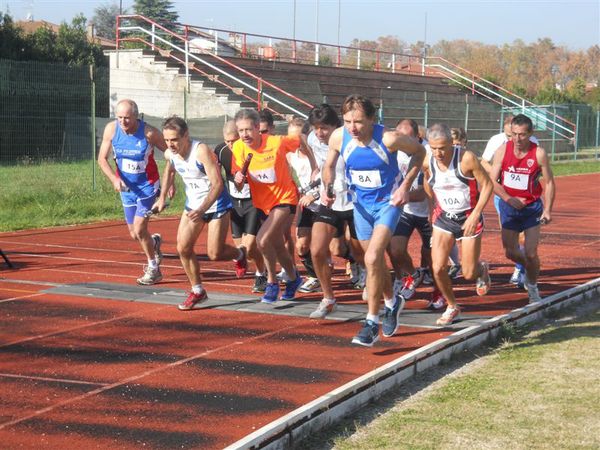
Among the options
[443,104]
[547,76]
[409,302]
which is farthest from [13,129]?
[547,76]

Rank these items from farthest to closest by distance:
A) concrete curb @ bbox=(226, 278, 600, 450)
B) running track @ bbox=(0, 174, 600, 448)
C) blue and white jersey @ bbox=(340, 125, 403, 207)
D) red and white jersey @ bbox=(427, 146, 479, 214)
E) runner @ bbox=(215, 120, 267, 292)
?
runner @ bbox=(215, 120, 267, 292) < red and white jersey @ bbox=(427, 146, 479, 214) < blue and white jersey @ bbox=(340, 125, 403, 207) < running track @ bbox=(0, 174, 600, 448) < concrete curb @ bbox=(226, 278, 600, 450)

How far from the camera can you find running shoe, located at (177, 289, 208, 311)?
32.0ft

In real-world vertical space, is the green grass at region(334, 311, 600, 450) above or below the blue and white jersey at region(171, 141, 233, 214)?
below

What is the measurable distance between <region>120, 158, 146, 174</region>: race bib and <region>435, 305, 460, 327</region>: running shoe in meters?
4.18

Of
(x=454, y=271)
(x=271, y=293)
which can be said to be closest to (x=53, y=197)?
Answer: (x=454, y=271)

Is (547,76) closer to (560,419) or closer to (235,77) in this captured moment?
(235,77)

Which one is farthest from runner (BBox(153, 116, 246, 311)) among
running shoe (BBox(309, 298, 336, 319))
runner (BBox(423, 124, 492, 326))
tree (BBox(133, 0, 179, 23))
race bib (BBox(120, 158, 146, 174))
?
tree (BBox(133, 0, 179, 23))

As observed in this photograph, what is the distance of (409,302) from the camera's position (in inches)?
410

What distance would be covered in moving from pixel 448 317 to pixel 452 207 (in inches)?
40.0

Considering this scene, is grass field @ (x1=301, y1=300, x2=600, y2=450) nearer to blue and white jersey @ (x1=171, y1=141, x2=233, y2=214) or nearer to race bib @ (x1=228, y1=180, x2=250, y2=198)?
blue and white jersey @ (x1=171, y1=141, x2=233, y2=214)

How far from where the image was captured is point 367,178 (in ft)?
27.3

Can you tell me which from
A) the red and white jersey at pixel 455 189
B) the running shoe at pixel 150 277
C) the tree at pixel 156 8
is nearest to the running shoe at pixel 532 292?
the red and white jersey at pixel 455 189

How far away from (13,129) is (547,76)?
379 ft

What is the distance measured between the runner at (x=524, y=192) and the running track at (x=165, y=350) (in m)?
0.55
